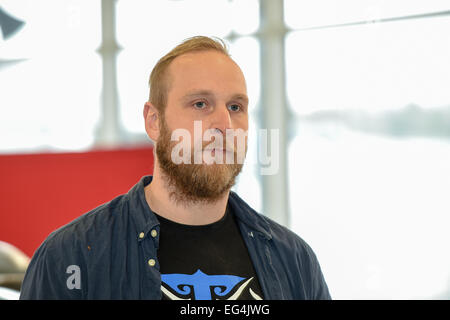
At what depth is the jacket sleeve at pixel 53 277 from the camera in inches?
45.4

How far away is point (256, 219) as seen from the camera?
146 cm

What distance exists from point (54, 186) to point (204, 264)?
2.38 metres

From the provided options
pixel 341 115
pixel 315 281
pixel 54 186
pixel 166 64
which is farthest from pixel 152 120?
pixel 341 115

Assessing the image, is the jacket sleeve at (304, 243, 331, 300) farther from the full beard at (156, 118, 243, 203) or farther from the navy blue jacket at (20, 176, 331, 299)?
the full beard at (156, 118, 243, 203)

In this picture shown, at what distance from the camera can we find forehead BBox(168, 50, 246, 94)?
1.36 meters

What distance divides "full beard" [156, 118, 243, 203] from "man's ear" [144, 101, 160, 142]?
0.09 metres

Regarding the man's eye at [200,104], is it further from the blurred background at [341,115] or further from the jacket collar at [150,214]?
the blurred background at [341,115]

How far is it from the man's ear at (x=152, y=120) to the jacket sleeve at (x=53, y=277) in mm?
421

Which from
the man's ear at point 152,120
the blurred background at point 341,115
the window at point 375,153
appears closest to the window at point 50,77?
the blurred background at point 341,115

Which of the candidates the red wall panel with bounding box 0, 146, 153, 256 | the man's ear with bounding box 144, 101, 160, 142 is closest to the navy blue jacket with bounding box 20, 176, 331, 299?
the man's ear with bounding box 144, 101, 160, 142

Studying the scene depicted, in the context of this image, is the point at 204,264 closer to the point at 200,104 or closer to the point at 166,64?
the point at 200,104

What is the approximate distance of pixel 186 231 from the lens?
136 centimetres

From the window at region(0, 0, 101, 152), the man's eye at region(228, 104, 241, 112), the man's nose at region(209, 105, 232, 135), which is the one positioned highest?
the window at region(0, 0, 101, 152)
